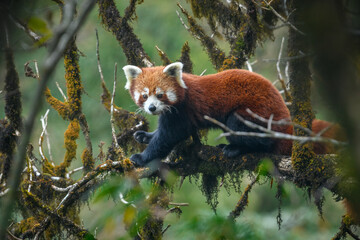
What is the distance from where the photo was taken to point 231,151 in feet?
10.5

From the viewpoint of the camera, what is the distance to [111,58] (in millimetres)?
9930

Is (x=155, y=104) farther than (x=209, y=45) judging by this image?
No

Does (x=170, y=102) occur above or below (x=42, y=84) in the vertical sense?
below

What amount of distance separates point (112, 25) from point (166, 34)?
250 inches

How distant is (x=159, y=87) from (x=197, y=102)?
0.41 meters

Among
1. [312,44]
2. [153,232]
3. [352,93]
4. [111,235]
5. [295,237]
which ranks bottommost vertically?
[295,237]

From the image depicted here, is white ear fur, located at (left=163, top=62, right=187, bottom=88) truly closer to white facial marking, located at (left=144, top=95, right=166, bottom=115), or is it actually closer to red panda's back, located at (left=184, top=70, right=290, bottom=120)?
red panda's back, located at (left=184, top=70, right=290, bottom=120)

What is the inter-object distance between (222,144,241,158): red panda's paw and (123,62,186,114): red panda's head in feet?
2.27

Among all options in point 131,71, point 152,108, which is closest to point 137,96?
point 131,71

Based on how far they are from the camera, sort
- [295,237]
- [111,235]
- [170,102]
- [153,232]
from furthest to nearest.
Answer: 1. [295,237]
2. [170,102]
3. [153,232]
4. [111,235]

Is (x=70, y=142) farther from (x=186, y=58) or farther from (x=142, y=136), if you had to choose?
(x=186, y=58)

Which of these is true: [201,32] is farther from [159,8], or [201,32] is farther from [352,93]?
[159,8]

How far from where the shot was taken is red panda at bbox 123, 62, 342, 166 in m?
3.38

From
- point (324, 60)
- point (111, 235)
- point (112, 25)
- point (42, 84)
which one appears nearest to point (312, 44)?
point (324, 60)
